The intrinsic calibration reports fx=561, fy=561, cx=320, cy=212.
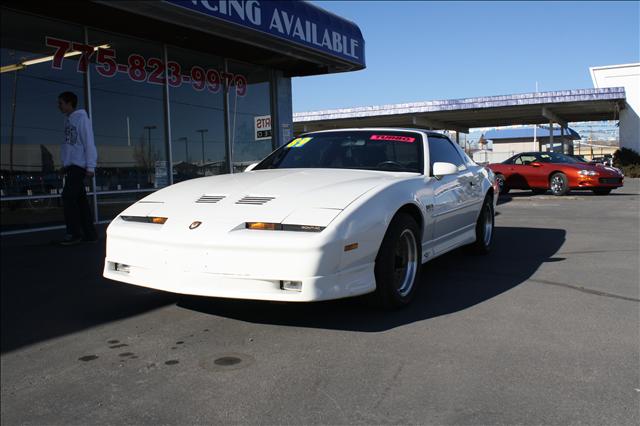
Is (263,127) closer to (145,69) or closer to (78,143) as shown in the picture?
(145,69)

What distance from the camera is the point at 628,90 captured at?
31766 millimetres

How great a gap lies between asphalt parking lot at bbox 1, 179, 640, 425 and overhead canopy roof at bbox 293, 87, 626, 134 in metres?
28.7

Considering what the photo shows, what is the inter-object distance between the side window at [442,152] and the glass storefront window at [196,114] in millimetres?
6384

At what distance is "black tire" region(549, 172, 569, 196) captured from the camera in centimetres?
1499

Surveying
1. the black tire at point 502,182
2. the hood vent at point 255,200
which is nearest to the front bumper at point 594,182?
the black tire at point 502,182

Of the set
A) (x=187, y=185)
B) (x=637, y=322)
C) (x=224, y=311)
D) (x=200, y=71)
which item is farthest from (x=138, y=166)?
(x=637, y=322)

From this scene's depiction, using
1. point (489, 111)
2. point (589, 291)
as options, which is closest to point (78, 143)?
point (589, 291)

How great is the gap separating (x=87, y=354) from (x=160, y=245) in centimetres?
75

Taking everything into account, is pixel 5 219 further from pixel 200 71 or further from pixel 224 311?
pixel 224 311

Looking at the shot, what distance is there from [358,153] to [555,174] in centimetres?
1198

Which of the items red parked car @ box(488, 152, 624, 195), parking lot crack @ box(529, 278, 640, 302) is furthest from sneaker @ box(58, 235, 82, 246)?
red parked car @ box(488, 152, 624, 195)

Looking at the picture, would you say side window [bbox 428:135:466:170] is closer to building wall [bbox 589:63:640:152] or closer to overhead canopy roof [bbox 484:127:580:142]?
building wall [bbox 589:63:640:152]

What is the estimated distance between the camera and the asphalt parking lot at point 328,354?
2.49 meters

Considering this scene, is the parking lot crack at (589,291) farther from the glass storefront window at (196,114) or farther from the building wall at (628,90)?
the building wall at (628,90)
